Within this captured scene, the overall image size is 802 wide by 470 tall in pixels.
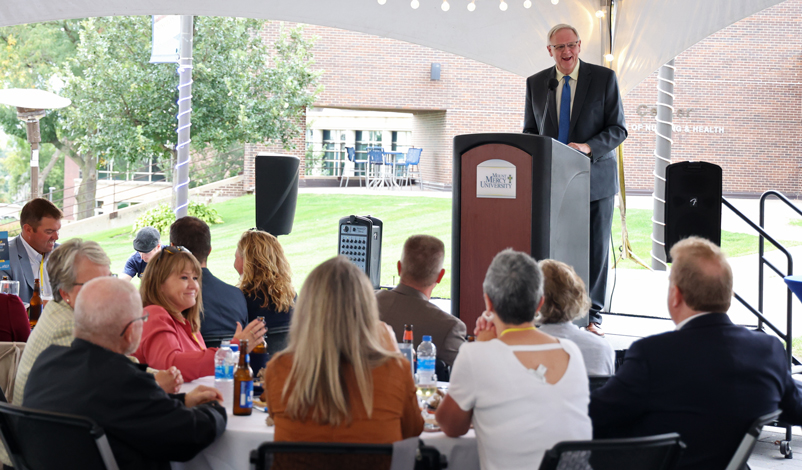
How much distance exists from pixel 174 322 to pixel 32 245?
2226mm

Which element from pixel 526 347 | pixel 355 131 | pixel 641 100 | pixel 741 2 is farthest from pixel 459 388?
pixel 355 131

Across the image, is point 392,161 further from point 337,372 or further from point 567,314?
point 337,372

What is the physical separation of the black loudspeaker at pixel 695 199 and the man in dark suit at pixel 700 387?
2666 millimetres

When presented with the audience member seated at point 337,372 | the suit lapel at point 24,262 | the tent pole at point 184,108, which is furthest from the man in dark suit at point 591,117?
the tent pole at point 184,108

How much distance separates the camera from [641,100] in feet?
63.4

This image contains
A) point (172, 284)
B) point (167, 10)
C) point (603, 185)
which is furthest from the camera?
point (167, 10)

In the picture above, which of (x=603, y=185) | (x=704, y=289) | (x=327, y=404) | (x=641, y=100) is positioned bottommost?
(x=327, y=404)

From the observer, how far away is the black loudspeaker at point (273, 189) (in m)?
5.94

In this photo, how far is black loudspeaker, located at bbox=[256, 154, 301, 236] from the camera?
19.5 feet


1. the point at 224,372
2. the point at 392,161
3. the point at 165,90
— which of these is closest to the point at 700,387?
the point at 224,372

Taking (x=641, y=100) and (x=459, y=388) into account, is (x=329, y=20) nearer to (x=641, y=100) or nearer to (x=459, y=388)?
(x=459, y=388)

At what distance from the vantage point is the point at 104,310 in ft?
6.97

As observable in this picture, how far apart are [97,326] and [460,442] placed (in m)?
1.13

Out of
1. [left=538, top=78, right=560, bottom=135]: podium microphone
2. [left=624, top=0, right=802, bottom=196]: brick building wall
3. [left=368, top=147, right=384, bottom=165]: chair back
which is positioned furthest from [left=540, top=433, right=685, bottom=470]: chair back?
[left=624, top=0, right=802, bottom=196]: brick building wall
